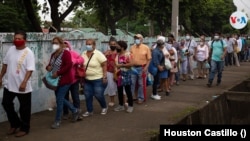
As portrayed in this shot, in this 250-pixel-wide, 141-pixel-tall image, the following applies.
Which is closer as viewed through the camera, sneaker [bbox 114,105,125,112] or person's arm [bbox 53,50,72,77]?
person's arm [bbox 53,50,72,77]

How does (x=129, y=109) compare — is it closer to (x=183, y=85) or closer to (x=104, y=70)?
(x=104, y=70)

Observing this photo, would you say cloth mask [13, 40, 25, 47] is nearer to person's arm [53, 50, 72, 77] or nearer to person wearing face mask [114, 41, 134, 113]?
person's arm [53, 50, 72, 77]

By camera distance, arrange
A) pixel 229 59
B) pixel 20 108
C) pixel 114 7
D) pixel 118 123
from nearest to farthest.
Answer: pixel 20 108 → pixel 118 123 → pixel 229 59 → pixel 114 7

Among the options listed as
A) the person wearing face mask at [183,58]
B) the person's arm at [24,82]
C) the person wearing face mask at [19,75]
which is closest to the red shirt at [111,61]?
the person wearing face mask at [19,75]

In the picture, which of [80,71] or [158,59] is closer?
[80,71]

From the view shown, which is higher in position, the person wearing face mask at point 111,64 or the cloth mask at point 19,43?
the cloth mask at point 19,43

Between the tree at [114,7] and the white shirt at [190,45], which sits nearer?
the white shirt at [190,45]

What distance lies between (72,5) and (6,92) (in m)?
16.9

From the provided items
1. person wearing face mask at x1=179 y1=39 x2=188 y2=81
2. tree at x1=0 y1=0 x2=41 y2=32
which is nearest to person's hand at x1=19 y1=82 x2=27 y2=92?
person wearing face mask at x1=179 y1=39 x2=188 y2=81

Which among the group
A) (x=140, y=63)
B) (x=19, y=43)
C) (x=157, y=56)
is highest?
(x=19, y=43)

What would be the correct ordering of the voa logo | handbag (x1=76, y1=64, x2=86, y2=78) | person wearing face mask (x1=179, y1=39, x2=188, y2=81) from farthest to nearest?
1. the voa logo
2. person wearing face mask (x1=179, y1=39, x2=188, y2=81)
3. handbag (x1=76, y1=64, x2=86, y2=78)

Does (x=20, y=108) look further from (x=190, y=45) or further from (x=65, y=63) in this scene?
(x=190, y=45)

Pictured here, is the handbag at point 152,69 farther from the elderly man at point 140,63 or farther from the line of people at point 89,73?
the elderly man at point 140,63

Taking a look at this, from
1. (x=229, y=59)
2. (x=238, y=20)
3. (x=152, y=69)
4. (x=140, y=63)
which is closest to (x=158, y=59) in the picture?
(x=152, y=69)
